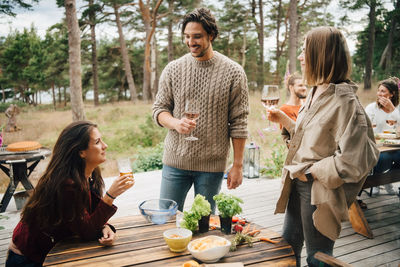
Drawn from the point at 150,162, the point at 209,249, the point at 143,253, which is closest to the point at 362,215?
the point at 209,249

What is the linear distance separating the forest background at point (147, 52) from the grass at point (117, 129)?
2 centimetres

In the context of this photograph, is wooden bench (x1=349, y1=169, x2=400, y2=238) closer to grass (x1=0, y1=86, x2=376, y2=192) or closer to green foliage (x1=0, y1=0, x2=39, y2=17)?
grass (x1=0, y1=86, x2=376, y2=192)

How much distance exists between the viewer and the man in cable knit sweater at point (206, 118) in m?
1.67

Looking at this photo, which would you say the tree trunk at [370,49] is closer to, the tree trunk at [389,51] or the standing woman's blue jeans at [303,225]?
the tree trunk at [389,51]

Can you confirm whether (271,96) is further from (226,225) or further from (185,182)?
(226,225)

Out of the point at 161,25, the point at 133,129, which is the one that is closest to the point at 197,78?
the point at 133,129

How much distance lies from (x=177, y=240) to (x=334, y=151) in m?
0.73

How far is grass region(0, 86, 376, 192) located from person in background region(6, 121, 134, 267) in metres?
3.24

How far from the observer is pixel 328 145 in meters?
1.22

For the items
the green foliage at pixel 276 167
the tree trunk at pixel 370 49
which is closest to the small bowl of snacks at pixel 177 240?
the green foliage at pixel 276 167

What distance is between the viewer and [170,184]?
1.73m

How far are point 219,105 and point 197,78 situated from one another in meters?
0.20

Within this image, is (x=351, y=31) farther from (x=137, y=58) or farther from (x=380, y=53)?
(x=137, y=58)

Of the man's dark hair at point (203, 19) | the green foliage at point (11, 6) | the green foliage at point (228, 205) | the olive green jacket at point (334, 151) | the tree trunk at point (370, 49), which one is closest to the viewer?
the olive green jacket at point (334, 151)
